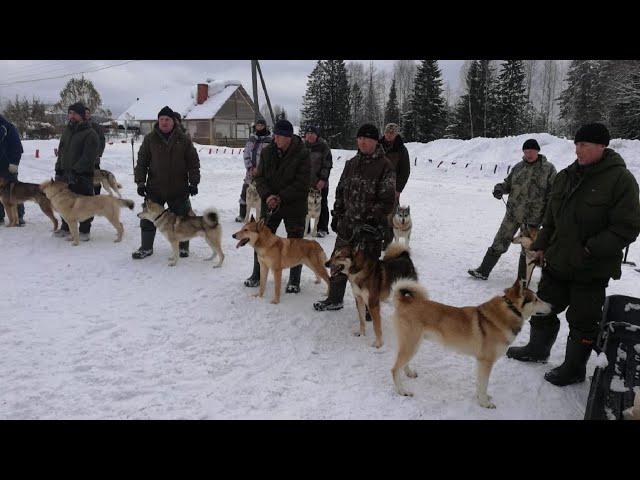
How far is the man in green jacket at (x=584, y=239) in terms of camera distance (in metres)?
3.29

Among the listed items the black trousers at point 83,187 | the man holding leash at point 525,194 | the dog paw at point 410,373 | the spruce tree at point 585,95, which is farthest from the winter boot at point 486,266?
the spruce tree at point 585,95

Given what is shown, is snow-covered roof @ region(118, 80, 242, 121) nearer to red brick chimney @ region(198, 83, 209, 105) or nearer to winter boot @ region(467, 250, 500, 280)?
red brick chimney @ region(198, 83, 209, 105)

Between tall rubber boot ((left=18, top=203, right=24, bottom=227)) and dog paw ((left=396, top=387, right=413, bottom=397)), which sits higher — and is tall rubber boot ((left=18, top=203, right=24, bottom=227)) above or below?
above

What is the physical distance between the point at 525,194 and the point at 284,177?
355 centimetres

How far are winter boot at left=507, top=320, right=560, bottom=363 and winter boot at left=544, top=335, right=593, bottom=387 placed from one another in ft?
0.92

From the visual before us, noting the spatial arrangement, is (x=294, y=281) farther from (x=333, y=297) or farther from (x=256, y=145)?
(x=256, y=145)

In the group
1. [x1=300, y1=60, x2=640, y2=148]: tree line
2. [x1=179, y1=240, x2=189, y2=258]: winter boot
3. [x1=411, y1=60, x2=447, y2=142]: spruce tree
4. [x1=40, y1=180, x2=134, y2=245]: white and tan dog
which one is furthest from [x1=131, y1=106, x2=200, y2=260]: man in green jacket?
[x1=411, y1=60, x2=447, y2=142]: spruce tree

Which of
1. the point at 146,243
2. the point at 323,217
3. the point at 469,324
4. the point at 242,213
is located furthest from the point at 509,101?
the point at 469,324

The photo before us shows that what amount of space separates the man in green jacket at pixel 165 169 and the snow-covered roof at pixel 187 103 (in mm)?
31998

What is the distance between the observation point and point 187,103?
39156mm

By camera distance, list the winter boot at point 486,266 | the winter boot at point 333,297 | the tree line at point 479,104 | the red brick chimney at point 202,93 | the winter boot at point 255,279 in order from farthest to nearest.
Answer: the red brick chimney at point 202,93
the tree line at point 479,104
the winter boot at point 486,266
the winter boot at point 255,279
the winter boot at point 333,297

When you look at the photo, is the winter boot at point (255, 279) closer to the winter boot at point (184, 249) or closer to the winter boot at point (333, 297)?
the winter boot at point (333, 297)

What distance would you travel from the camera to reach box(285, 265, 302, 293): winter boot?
231 inches

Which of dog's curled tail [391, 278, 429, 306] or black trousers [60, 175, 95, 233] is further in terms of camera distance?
black trousers [60, 175, 95, 233]
